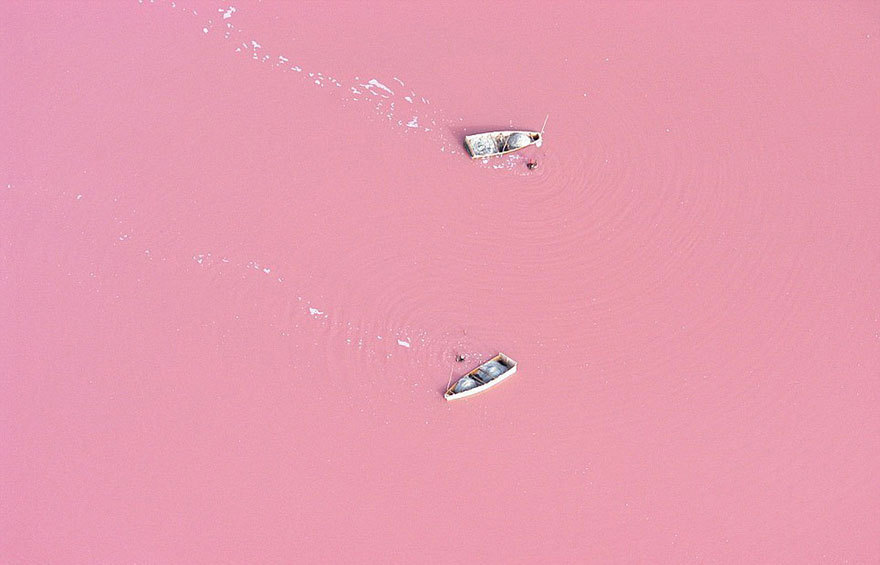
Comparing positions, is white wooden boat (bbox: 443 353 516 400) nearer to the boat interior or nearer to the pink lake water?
the boat interior

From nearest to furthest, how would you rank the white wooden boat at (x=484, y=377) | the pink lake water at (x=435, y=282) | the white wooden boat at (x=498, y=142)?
the pink lake water at (x=435, y=282) → the white wooden boat at (x=484, y=377) → the white wooden boat at (x=498, y=142)

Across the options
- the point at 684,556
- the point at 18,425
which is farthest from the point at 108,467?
the point at 684,556

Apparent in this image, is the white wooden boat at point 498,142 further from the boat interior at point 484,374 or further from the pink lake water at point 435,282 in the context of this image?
the boat interior at point 484,374

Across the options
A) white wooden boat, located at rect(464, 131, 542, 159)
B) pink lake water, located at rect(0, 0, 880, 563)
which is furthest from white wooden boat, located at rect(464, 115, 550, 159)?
pink lake water, located at rect(0, 0, 880, 563)

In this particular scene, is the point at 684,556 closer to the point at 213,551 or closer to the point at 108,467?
the point at 213,551

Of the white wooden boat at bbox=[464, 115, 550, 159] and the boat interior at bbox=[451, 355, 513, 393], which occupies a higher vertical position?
the white wooden boat at bbox=[464, 115, 550, 159]

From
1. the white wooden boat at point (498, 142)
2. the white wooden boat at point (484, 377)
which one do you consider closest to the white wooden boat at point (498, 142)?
the white wooden boat at point (498, 142)
